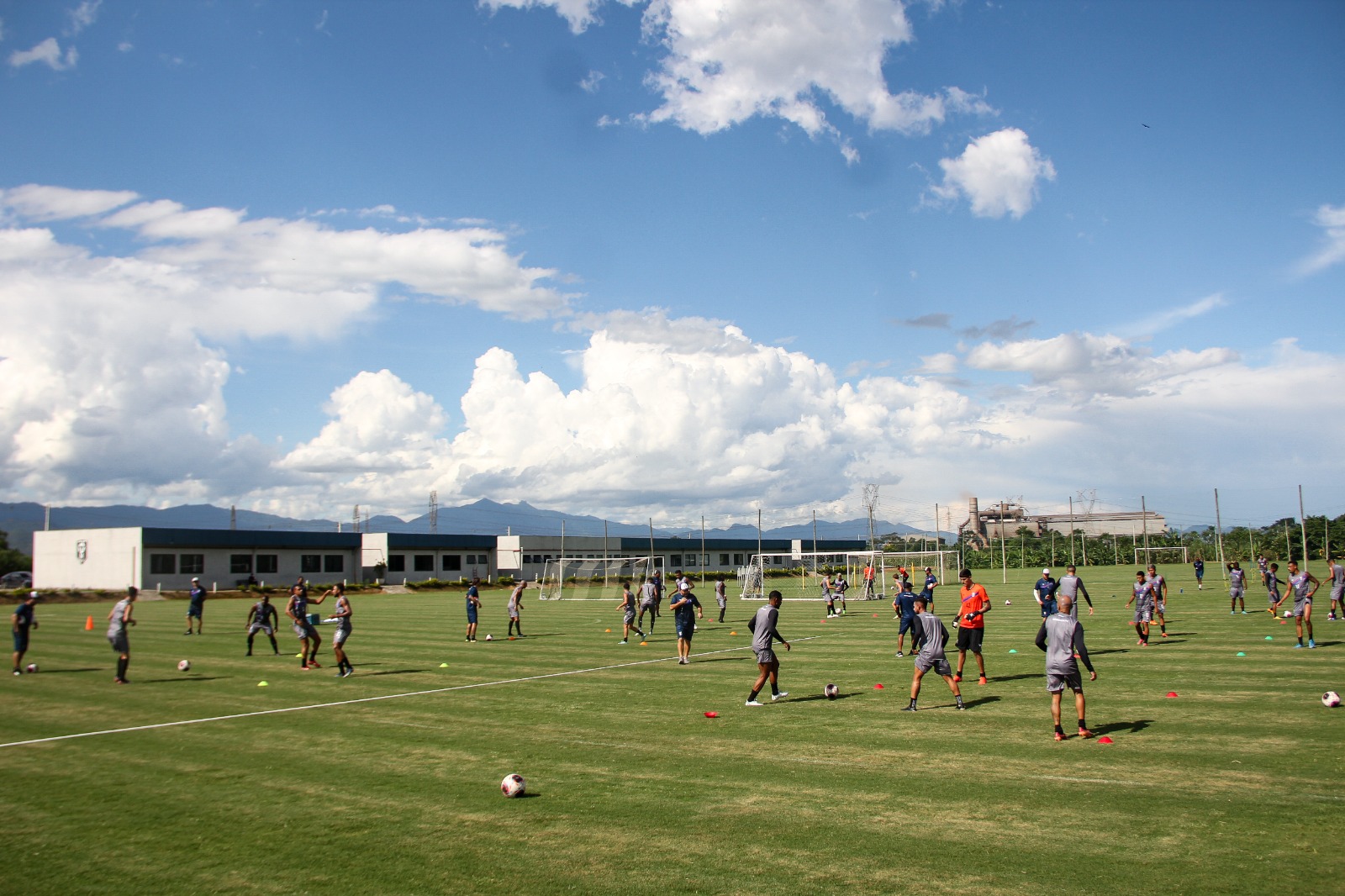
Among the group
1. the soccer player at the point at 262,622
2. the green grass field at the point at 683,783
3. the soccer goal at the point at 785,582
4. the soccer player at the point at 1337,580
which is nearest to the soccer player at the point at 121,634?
the green grass field at the point at 683,783

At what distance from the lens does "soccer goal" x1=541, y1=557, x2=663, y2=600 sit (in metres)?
61.0

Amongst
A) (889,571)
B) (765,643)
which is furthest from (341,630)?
(889,571)

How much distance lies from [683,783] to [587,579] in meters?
67.4

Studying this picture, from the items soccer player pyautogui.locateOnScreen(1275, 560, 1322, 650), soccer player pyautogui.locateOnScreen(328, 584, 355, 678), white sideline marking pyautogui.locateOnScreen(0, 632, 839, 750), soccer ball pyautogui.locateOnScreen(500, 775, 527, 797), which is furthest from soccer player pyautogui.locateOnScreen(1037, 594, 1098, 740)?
soccer player pyautogui.locateOnScreen(328, 584, 355, 678)

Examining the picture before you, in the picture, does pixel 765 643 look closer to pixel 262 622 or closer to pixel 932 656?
pixel 932 656

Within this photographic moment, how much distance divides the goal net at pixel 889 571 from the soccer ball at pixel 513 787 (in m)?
36.9

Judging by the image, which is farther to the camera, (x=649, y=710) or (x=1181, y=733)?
(x=649, y=710)

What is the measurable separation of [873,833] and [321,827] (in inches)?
216

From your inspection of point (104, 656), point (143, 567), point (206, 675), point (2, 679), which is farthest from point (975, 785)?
point (143, 567)

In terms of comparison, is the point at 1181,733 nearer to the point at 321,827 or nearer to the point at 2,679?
the point at 321,827

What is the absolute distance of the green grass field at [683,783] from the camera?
25.5 feet

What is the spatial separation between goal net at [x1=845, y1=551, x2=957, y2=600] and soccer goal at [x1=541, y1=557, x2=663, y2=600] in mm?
12160

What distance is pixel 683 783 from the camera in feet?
35.0

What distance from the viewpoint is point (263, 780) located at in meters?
11.3
